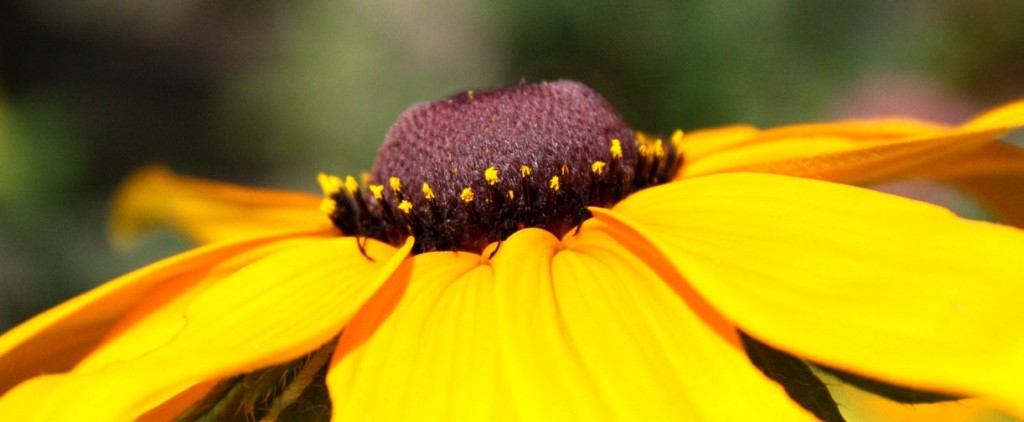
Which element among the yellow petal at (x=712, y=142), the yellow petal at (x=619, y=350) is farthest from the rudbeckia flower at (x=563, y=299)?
the yellow petal at (x=712, y=142)

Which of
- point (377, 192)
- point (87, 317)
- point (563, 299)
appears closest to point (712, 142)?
point (377, 192)

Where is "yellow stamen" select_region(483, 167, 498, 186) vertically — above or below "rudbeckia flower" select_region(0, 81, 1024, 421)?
above

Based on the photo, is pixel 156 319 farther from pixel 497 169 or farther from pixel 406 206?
pixel 497 169

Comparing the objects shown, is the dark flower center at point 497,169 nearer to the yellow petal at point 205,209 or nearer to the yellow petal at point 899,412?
the yellow petal at point 205,209

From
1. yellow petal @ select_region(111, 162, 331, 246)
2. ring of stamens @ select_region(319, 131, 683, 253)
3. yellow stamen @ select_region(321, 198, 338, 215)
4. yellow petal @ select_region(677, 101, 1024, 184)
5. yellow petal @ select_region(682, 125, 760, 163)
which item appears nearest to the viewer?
yellow petal @ select_region(677, 101, 1024, 184)

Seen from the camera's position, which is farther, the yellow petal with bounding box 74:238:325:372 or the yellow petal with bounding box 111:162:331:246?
the yellow petal with bounding box 111:162:331:246

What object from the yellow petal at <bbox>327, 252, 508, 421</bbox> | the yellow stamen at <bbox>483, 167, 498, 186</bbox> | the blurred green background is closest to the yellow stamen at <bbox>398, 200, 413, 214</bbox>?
the yellow stamen at <bbox>483, 167, 498, 186</bbox>

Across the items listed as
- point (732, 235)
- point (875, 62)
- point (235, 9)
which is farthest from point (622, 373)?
point (235, 9)

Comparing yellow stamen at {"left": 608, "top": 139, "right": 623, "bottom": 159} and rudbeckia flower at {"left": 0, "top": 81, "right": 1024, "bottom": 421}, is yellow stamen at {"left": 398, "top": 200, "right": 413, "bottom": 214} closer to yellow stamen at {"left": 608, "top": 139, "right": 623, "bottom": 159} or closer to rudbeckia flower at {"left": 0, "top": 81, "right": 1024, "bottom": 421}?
rudbeckia flower at {"left": 0, "top": 81, "right": 1024, "bottom": 421}
